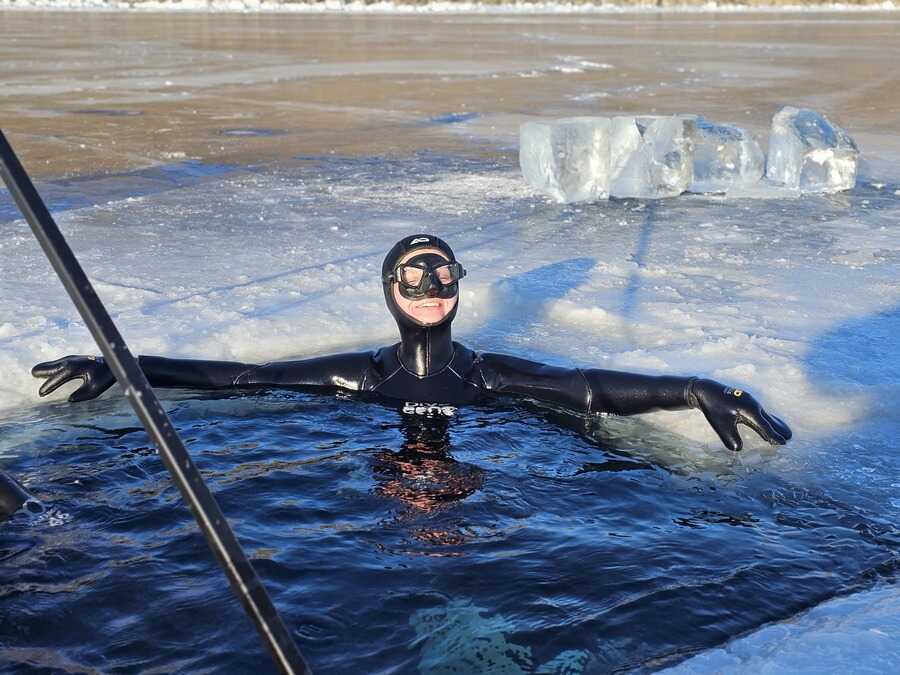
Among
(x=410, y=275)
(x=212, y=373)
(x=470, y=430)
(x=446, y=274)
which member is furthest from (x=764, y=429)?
(x=212, y=373)

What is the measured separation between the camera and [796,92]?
1653 cm

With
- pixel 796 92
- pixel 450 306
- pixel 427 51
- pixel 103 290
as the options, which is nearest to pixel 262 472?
pixel 450 306

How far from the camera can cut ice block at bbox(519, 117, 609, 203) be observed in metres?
8.91

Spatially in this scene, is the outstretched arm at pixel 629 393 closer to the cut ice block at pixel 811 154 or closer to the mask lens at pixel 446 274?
the mask lens at pixel 446 274

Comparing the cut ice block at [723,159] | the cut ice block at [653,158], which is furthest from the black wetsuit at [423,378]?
the cut ice block at [723,159]

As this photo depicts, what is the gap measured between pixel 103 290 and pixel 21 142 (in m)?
6.16

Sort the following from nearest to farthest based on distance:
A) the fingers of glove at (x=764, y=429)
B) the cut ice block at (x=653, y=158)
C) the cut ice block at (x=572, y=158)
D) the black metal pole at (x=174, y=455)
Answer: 1. the black metal pole at (x=174, y=455)
2. the fingers of glove at (x=764, y=429)
3. the cut ice block at (x=572, y=158)
4. the cut ice block at (x=653, y=158)

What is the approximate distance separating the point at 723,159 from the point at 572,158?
136 centimetres

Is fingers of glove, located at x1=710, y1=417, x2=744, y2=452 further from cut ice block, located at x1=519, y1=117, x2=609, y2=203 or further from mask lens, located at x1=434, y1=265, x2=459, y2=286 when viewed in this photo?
cut ice block, located at x1=519, y1=117, x2=609, y2=203

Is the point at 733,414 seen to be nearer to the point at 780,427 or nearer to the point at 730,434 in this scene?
the point at 730,434

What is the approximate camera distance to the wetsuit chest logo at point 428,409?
203 inches

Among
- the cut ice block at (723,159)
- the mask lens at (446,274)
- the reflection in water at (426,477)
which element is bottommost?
the reflection in water at (426,477)

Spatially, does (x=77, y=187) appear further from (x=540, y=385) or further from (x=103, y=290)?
(x=540, y=385)

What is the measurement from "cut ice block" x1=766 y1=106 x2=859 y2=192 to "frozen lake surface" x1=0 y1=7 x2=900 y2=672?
0.78 ft
